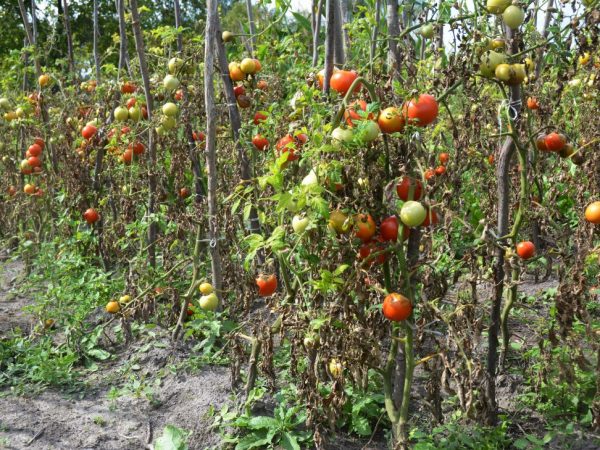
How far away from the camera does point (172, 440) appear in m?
2.29

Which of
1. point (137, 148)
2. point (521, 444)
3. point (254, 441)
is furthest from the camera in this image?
point (137, 148)

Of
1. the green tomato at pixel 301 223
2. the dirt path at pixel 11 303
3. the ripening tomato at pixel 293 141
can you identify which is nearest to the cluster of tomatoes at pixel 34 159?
the dirt path at pixel 11 303

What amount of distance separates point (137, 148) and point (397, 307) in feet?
7.12

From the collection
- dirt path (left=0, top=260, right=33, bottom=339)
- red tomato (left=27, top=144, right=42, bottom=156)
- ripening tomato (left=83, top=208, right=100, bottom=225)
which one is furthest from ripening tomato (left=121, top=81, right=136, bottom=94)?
dirt path (left=0, top=260, right=33, bottom=339)

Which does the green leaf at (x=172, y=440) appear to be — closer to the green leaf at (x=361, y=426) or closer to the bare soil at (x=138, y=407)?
the bare soil at (x=138, y=407)

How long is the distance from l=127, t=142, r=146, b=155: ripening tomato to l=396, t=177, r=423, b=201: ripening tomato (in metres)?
2.04

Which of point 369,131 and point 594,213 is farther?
point 594,213

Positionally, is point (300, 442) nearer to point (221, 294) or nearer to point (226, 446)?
point (226, 446)

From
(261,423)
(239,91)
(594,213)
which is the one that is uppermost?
(239,91)

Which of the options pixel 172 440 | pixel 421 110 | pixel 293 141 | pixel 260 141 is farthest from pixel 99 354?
pixel 421 110

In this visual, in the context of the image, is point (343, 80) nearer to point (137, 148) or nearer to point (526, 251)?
point (526, 251)

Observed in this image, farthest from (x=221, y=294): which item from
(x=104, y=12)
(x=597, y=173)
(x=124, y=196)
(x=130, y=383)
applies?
(x=104, y=12)

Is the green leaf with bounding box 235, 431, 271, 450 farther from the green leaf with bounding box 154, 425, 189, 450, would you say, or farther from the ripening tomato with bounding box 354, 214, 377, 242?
the ripening tomato with bounding box 354, 214, 377, 242

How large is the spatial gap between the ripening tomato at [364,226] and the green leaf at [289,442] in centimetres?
82
